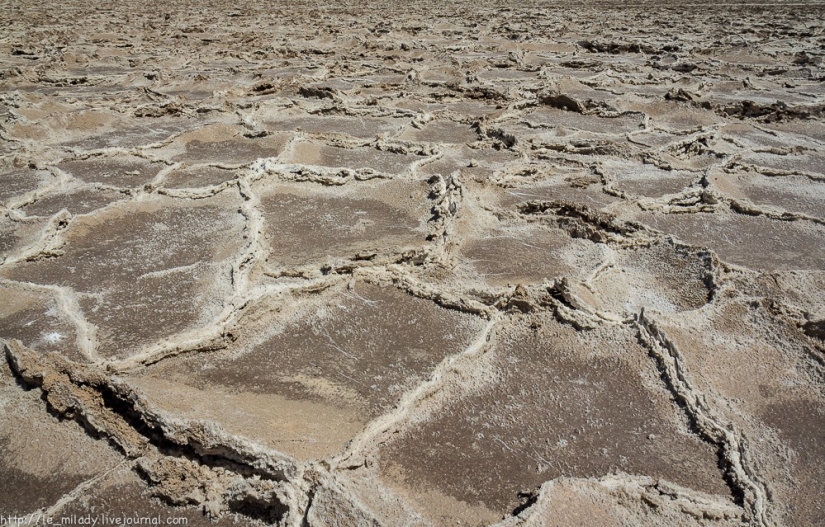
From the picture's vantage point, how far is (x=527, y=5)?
584 inches

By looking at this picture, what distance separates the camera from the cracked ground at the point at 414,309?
178 cm

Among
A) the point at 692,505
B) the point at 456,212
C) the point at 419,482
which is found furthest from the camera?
the point at 456,212

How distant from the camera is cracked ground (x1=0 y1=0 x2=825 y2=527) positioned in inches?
70.2

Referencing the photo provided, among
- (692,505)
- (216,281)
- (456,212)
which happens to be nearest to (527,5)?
(456,212)

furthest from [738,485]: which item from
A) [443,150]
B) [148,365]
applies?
[443,150]

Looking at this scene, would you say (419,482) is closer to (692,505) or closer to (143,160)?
(692,505)

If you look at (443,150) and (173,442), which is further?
(443,150)

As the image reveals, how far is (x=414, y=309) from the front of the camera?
8.66 feet

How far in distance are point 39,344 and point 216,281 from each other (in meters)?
0.73

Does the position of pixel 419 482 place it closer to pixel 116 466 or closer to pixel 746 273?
pixel 116 466

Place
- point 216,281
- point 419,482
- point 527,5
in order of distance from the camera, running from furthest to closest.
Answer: point 527,5 < point 216,281 < point 419,482

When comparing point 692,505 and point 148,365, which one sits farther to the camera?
point 148,365

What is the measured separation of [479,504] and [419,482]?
18 cm

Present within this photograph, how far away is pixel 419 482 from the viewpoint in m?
1.81
